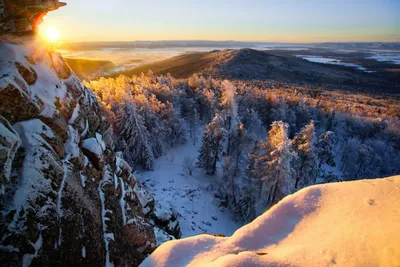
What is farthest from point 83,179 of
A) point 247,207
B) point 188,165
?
point 188,165

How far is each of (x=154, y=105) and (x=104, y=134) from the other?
72.2ft

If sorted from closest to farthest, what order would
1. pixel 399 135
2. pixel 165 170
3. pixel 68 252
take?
Answer: pixel 68 252 → pixel 165 170 → pixel 399 135

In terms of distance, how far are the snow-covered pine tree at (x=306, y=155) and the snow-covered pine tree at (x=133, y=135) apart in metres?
19.7

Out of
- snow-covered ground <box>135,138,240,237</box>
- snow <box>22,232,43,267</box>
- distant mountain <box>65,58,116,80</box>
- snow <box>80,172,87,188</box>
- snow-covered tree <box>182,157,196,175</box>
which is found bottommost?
snow-covered ground <box>135,138,240,237</box>

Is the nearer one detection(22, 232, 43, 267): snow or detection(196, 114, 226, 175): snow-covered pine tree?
detection(22, 232, 43, 267): snow

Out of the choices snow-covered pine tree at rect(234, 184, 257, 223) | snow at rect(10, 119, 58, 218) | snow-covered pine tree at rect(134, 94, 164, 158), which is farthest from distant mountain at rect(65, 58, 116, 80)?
snow at rect(10, 119, 58, 218)

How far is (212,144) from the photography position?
30703 millimetres

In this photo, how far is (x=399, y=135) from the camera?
1687 inches

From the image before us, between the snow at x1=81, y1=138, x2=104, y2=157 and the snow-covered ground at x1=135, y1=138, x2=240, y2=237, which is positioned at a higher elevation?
the snow at x1=81, y1=138, x2=104, y2=157

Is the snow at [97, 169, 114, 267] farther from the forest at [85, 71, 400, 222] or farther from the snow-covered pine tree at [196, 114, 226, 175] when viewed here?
the snow-covered pine tree at [196, 114, 226, 175]

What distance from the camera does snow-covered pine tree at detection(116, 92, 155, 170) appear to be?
29.1 metres

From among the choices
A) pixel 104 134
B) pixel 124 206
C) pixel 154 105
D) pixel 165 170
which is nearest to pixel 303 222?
pixel 124 206

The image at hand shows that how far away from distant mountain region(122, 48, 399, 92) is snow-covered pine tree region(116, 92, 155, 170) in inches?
3139

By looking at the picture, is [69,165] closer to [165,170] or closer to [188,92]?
[165,170]
